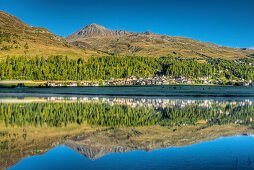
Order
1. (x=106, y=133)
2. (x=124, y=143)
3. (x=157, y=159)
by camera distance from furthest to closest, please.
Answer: (x=106, y=133) < (x=124, y=143) < (x=157, y=159)

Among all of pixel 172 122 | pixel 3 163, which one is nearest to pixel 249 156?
pixel 172 122

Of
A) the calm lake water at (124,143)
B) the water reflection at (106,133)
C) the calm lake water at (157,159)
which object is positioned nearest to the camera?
the calm lake water at (157,159)

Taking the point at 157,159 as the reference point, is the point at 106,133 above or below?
above

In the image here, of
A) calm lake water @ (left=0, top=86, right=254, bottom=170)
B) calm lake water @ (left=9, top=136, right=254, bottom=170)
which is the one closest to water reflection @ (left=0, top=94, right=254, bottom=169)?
calm lake water @ (left=0, top=86, right=254, bottom=170)

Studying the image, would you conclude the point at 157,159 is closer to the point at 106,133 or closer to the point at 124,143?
the point at 124,143

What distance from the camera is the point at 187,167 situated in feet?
51.9

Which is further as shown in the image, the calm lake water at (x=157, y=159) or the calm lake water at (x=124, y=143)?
the calm lake water at (x=124, y=143)

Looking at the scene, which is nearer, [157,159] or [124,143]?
[157,159]

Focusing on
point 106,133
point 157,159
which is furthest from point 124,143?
point 157,159

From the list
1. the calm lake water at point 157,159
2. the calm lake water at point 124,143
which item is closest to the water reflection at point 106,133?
the calm lake water at point 124,143

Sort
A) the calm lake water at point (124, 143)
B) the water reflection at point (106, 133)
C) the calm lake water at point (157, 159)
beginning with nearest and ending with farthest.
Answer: the calm lake water at point (157, 159)
the calm lake water at point (124, 143)
the water reflection at point (106, 133)

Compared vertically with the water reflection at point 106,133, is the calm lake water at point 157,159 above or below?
below

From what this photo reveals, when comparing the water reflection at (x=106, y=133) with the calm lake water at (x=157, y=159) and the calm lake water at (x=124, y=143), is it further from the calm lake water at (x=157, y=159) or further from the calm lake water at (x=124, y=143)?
Answer: the calm lake water at (x=157, y=159)

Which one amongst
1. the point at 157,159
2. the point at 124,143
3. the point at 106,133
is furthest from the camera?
the point at 106,133
